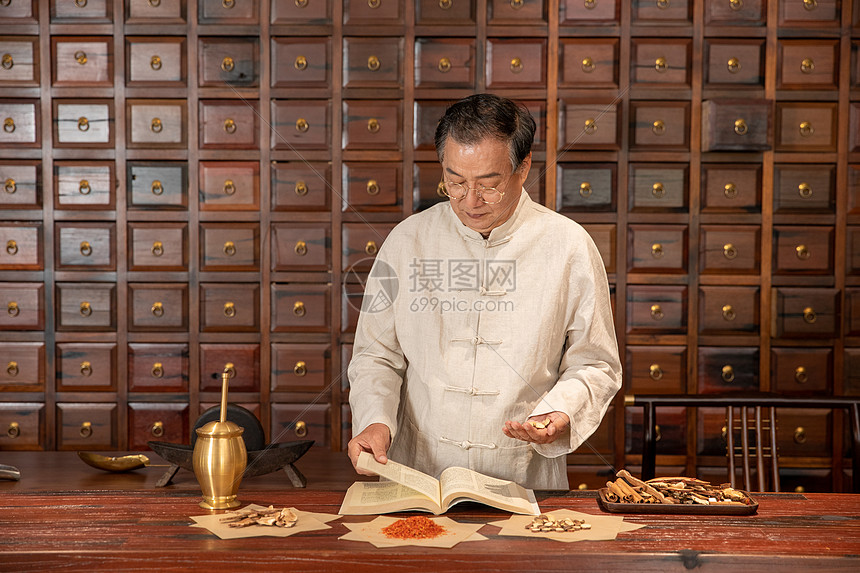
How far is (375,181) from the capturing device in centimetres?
350

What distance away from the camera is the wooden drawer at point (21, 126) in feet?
11.5

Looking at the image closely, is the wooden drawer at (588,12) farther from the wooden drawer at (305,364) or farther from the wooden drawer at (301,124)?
the wooden drawer at (305,364)

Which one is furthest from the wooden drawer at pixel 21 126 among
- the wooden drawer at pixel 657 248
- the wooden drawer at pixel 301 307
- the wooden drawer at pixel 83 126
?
the wooden drawer at pixel 657 248

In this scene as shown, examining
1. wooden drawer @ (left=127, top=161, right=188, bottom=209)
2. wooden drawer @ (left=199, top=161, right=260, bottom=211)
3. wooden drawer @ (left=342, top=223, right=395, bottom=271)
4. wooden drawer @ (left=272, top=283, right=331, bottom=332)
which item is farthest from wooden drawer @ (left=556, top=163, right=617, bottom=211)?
wooden drawer @ (left=127, top=161, right=188, bottom=209)

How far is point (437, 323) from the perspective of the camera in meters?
2.08

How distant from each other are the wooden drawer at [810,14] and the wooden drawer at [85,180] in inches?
126

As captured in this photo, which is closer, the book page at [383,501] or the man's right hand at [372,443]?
the book page at [383,501]

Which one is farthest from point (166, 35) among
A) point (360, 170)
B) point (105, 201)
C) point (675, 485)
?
point (675, 485)

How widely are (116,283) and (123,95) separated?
2.88 feet

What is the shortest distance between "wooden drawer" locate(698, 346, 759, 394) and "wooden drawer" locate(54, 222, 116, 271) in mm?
2834

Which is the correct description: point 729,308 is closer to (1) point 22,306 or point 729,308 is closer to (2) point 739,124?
(2) point 739,124

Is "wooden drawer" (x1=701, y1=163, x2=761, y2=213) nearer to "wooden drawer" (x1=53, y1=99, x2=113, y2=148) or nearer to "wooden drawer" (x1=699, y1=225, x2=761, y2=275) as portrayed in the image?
"wooden drawer" (x1=699, y1=225, x2=761, y2=275)

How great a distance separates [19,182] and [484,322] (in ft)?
8.58

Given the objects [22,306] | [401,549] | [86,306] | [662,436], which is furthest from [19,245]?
[662,436]
